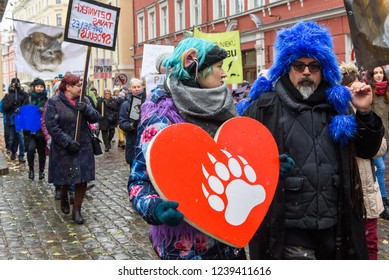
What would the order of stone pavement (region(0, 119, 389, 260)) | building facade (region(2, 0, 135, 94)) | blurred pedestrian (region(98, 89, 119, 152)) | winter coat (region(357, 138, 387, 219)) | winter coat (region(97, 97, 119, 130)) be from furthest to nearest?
building facade (region(2, 0, 135, 94)) → winter coat (region(97, 97, 119, 130)) → blurred pedestrian (region(98, 89, 119, 152)) → stone pavement (region(0, 119, 389, 260)) → winter coat (region(357, 138, 387, 219))

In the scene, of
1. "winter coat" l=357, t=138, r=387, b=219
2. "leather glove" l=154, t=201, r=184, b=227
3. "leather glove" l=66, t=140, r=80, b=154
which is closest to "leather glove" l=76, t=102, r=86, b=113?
"leather glove" l=66, t=140, r=80, b=154

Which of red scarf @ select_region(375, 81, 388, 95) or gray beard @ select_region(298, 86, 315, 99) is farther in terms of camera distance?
red scarf @ select_region(375, 81, 388, 95)

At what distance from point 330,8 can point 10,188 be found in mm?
12129

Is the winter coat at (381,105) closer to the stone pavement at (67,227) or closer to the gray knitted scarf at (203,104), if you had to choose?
the stone pavement at (67,227)

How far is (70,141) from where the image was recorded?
6828mm

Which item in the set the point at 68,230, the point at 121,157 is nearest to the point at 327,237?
the point at 68,230

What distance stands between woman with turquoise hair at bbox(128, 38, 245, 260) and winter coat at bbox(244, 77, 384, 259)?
0.54 meters

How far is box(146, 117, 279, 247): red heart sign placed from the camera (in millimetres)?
2395

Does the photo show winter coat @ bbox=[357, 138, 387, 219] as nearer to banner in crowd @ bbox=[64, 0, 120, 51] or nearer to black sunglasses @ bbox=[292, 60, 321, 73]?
black sunglasses @ bbox=[292, 60, 321, 73]

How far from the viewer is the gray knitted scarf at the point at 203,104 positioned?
8.61 ft

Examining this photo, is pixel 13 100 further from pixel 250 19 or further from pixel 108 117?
pixel 250 19

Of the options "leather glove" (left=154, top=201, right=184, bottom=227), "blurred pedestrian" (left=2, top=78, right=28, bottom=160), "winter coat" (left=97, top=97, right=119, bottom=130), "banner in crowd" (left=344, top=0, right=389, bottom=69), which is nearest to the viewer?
"leather glove" (left=154, top=201, right=184, bottom=227)

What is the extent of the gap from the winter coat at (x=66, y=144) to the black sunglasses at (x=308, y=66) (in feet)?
13.4
